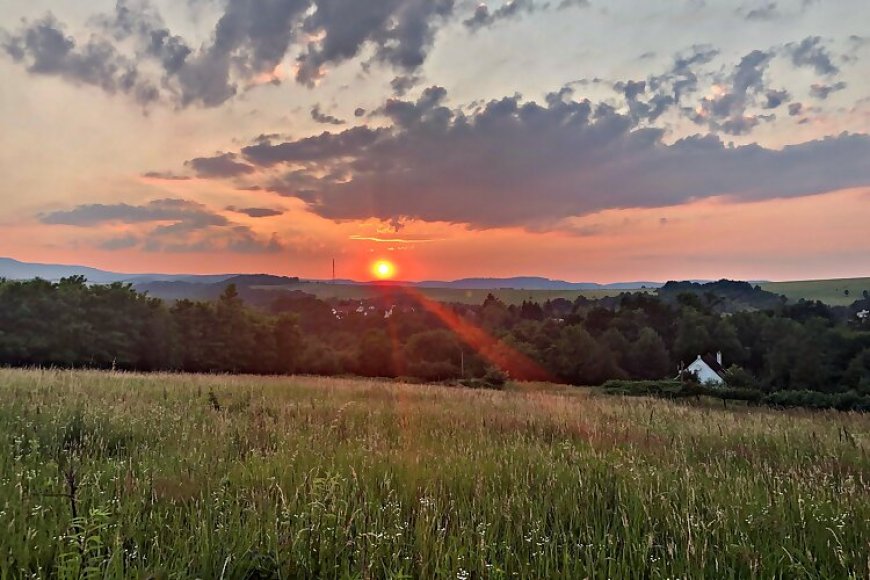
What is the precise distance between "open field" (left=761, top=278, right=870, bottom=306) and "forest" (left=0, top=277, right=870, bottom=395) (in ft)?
145

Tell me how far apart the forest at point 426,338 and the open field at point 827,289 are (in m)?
44.2

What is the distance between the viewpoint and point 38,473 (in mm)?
4766

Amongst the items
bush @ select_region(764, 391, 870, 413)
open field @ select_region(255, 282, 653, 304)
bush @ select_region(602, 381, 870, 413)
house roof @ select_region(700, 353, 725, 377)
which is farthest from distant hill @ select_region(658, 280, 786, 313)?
bush @ select_region(764, 391, 870, 413)

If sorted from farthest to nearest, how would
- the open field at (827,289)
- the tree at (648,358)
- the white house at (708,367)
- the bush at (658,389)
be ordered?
the open field at (827,289) → the tree at (648,358) → the white house at (708,367) → the bush at (658,389)

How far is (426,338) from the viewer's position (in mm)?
79125

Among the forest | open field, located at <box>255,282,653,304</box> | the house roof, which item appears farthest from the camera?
open field, located at <box>255,282,653,304</box>

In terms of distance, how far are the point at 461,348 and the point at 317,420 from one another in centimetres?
7023

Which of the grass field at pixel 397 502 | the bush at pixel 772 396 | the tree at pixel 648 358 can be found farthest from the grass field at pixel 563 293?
the grass field at pixel 397 502

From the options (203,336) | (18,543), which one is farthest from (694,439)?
(203,336)

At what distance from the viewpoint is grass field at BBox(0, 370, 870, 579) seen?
328 centimetres

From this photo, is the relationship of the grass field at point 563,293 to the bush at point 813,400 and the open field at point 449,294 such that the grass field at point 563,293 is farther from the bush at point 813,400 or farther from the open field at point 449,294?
the bush at point 813,400

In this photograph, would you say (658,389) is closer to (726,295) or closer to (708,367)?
(708,367)

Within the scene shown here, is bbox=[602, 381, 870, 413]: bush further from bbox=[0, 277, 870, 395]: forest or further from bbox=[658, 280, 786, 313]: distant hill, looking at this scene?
bbox=[658, 280, 786, 313]: distant hill

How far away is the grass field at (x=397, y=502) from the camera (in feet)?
10.7
